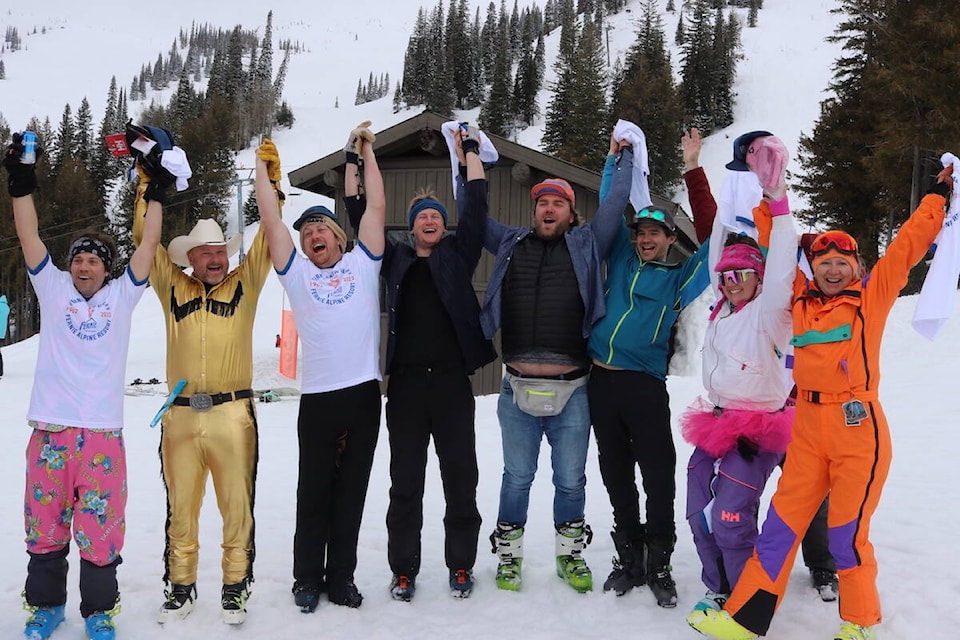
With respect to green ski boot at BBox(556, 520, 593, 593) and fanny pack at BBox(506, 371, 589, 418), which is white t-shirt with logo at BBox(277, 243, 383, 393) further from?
green ski boot at BBox(556, 520, 593, 593)

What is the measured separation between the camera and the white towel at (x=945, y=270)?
3.09 metres

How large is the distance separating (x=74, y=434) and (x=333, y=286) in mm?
1375

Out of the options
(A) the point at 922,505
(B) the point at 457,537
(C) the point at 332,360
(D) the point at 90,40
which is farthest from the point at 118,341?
(D) the point at 90,40

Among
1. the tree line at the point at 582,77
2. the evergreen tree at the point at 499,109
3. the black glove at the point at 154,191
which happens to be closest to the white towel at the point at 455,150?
the black glove at the point at 154,191

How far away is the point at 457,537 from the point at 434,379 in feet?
2.89

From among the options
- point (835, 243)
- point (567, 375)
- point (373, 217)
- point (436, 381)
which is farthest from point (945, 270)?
point (373, 217)

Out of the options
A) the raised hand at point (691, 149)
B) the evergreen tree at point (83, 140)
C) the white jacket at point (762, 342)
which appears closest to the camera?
the white jacket at point (762, 342)

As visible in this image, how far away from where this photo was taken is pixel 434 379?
3654mm

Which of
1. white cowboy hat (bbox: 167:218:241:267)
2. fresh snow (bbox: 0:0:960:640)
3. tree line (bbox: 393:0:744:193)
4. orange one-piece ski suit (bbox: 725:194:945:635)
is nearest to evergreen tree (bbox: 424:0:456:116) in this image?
tree line (bbox: 393:0:744:193)

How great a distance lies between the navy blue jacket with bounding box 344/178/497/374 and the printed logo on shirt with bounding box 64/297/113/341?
1.36 meters

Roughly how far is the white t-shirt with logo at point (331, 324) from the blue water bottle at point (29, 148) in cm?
128

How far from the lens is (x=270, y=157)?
11.8 feet

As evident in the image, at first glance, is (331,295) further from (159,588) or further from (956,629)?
(956,629)

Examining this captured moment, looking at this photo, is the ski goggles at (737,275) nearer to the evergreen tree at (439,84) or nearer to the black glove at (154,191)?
the black glove at (154,191)
